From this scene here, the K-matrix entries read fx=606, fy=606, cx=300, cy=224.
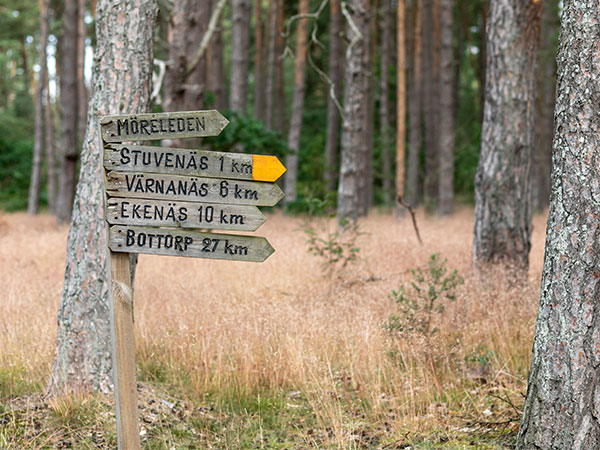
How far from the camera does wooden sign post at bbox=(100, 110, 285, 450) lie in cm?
303

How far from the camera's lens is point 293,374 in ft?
14.9

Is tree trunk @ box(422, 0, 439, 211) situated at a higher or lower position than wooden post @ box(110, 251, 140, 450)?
higher

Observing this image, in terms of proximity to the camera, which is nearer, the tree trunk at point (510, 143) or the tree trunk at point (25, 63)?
the tree trunk at point (510, 143)

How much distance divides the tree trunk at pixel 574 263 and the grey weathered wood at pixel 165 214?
149 centimetres

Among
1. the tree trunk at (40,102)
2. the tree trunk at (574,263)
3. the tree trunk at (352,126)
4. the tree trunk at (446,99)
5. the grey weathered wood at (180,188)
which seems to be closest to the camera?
the tree trunk at (574,263)

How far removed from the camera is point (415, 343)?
4.54m

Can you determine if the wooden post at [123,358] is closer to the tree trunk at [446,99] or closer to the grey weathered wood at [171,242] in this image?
the grey weathered wood at [171,242]

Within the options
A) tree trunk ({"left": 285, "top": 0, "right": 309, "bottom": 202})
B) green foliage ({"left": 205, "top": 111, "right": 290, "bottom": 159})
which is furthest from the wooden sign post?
tree trunk ({"left": 285, "top": 0, "right": 309, "bottom": 202})

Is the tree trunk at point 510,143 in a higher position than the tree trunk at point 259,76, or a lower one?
lower

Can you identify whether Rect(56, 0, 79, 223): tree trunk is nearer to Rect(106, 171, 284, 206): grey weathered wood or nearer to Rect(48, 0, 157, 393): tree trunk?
Rect(48, 0, 157, 393): tree trunk

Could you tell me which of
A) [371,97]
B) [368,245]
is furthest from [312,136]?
[368,245]

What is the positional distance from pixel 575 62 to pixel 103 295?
3267mm

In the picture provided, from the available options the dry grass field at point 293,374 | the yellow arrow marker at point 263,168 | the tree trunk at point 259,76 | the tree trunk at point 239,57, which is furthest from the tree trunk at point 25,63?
the yellow arrow marker at point 263,168

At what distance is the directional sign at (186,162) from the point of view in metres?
3.03
